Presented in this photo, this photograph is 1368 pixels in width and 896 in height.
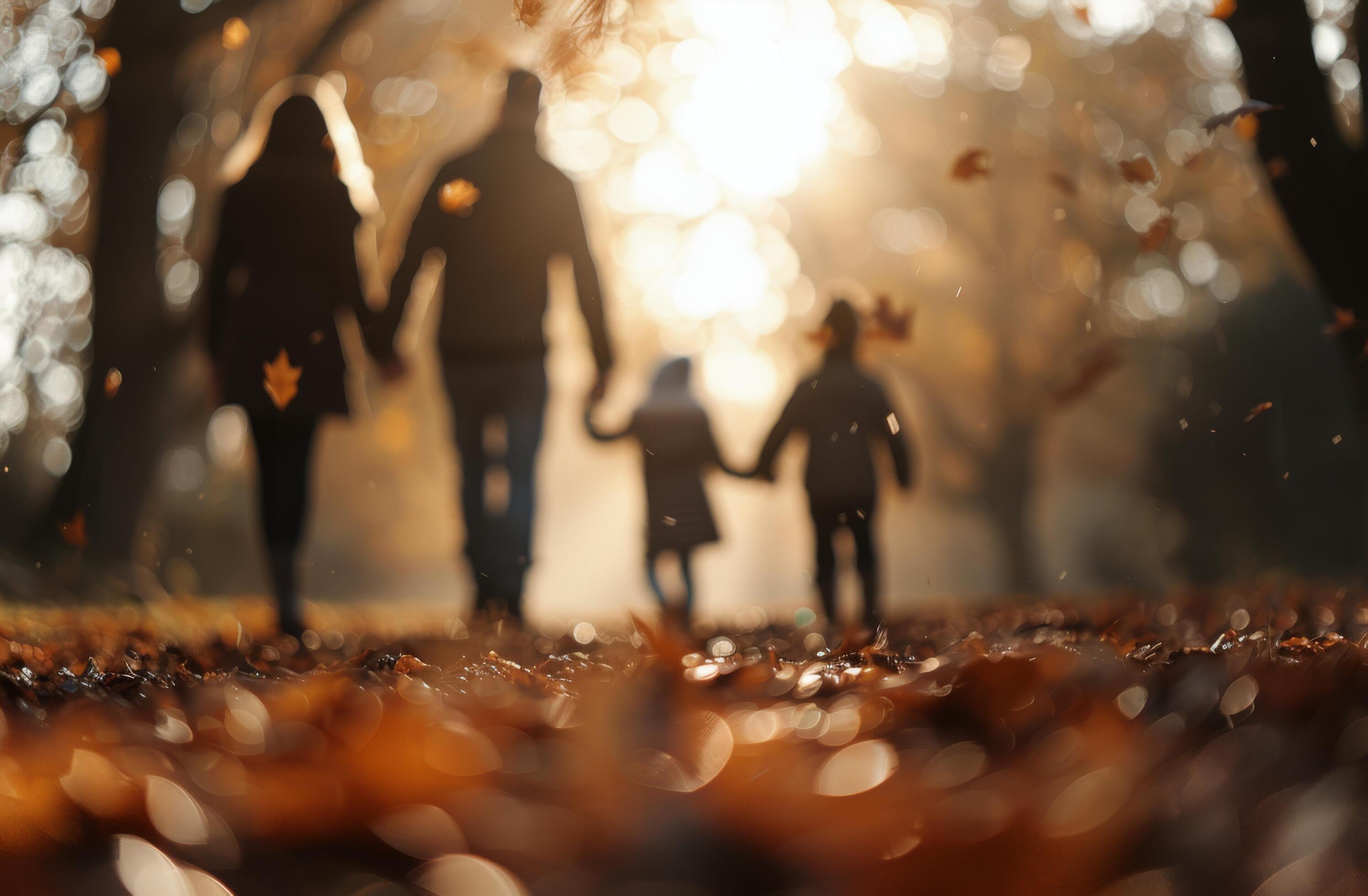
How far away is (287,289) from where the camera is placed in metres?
0.71

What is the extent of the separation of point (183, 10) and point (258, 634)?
68cm

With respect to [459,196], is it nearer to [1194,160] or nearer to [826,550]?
[826,550]

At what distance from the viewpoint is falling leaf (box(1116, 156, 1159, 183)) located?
83cm

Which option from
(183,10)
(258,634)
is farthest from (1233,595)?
(183,10)

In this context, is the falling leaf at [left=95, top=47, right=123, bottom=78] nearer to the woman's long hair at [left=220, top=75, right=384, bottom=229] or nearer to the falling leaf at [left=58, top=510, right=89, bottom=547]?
the woman's long hair at [left=220, top=75, right=384, bottom=229]

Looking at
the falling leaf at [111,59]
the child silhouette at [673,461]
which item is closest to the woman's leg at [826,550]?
the child silhouette at [673,461]

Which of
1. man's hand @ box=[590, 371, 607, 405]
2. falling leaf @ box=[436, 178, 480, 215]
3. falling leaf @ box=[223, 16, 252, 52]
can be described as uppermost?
falling leaf @ box=[223, 16, 252, 52]

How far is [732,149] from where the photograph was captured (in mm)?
761

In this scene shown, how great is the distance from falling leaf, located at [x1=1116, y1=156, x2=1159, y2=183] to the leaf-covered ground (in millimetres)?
515

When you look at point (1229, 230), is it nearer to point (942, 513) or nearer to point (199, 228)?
point (942, 513)

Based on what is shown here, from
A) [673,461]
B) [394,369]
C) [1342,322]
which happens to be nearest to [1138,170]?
[1342,322]

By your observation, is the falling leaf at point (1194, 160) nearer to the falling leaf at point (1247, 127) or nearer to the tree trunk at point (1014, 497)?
the falling leaf at point (1247, 127)

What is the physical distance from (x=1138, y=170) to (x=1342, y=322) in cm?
27

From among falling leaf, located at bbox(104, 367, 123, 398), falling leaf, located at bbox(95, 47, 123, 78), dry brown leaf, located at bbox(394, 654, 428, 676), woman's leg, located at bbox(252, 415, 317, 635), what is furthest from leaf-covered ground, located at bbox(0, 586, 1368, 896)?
falling leaf, located at bbox(95, 47, 123, 78)
